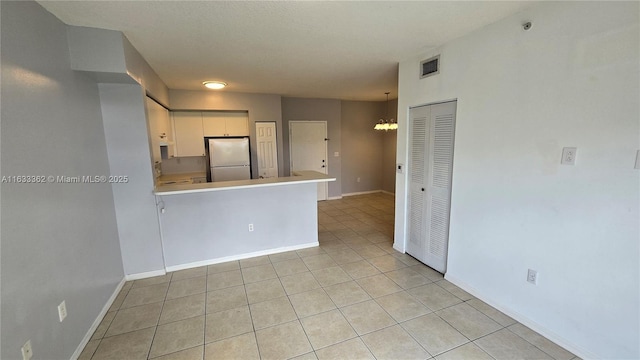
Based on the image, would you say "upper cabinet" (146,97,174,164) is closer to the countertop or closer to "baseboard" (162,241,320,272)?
the countertop

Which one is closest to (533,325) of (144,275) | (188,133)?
(144,275)

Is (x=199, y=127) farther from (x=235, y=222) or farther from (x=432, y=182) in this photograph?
(x=432, y=182)

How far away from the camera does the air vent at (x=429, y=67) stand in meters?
2.70

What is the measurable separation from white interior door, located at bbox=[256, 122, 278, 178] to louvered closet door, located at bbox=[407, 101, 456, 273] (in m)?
3.01

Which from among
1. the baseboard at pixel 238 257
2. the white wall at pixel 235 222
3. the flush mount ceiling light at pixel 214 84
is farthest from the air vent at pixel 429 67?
the flush mount ceiling light at pixel 214 84

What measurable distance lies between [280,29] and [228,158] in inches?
124

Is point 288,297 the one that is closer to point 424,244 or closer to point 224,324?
point 224,324

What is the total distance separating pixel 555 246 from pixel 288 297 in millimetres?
2244

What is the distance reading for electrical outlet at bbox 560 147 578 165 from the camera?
173 cm

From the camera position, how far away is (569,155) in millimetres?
1755

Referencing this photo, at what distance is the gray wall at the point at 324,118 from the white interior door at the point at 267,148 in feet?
1.96

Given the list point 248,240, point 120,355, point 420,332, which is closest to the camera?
point 120,355

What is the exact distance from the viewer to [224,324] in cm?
219

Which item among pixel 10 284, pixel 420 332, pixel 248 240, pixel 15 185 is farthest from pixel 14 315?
pixel 420 332
